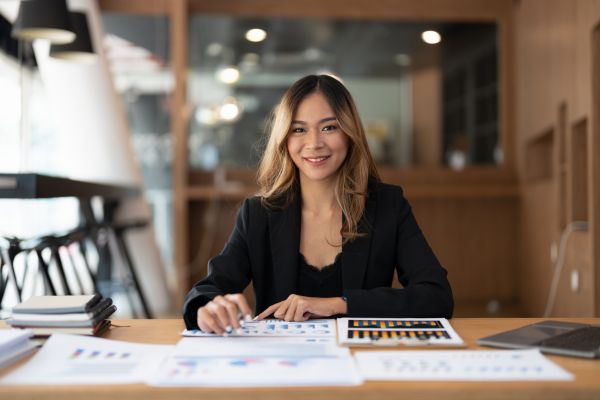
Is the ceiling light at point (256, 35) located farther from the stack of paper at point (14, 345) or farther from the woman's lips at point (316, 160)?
the stack of paper at point (14, 345)

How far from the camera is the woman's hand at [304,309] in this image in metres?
1.62

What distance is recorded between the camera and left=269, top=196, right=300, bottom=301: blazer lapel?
6.63 ft

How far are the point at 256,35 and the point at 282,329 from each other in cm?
512

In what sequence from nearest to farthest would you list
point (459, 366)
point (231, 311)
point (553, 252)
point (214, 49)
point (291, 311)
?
point (459, 366), point (231, 311), point (291, 311), point (553, 252), point (214, 49)

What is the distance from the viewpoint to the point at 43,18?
356cm

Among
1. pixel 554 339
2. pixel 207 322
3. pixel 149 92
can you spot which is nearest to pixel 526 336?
pixel 554 339

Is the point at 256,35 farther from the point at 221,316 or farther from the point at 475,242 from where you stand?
the point at 221,316

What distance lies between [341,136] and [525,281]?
167 inches

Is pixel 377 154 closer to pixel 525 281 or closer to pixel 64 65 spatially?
pixel 525 281

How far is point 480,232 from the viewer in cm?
643

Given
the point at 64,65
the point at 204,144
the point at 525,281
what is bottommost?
the point at 525,281

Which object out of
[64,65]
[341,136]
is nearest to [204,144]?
[64,65]

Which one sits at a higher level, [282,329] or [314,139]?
[314,139]

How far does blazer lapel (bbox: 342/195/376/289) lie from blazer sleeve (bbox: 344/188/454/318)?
97mm
